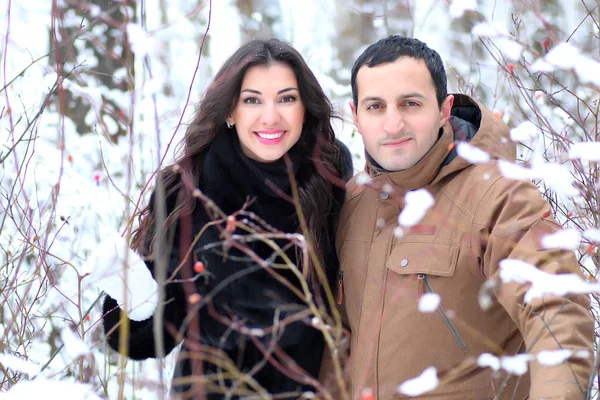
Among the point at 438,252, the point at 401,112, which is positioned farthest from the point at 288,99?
the point at 438,252

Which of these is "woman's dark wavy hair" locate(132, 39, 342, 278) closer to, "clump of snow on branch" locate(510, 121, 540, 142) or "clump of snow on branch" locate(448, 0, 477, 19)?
"clump of snow on branch" locate(510, 121, 540, 142)

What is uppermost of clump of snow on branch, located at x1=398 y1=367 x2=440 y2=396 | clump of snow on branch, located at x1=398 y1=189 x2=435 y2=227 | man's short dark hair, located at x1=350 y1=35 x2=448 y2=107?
man's short dark hair, located at x1=350 y1=35 x2=448 y2=107

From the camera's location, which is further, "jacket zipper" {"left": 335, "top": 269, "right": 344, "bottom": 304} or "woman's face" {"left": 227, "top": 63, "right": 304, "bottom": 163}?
"woman's face" {"left": 227, "top": 63, "right": 304, "bottom": 163}

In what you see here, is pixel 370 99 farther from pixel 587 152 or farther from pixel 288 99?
pixel 587 152

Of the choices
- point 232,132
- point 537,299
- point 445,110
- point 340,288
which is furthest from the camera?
point 232,132

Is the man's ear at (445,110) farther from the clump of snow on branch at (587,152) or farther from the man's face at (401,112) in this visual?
the clump of snow on branch at (587,152)

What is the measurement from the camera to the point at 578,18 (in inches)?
443

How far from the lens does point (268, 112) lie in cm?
269

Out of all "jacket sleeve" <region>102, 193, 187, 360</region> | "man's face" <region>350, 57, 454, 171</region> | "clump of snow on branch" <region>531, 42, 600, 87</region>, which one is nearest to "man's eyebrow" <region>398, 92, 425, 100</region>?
"man's face" <region>350, 57, 454, 171</region>

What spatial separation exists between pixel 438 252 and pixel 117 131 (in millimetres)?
3788

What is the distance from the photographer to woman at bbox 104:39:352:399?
2.64m

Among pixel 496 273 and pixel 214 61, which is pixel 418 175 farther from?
pixel 214 61

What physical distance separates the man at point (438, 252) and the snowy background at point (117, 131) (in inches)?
6.4

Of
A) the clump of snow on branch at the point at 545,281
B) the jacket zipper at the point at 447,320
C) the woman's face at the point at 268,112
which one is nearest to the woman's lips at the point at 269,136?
the woman's face at the point at 268,112
